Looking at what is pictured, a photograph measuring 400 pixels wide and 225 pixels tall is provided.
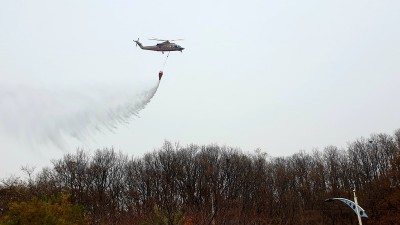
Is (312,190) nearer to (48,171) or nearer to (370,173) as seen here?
(370,173)

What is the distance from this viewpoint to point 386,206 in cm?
4491

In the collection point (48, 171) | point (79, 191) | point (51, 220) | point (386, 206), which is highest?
point (48, 171)

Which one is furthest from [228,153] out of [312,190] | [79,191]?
[79,191]

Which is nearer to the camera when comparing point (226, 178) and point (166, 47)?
point (166, 47)

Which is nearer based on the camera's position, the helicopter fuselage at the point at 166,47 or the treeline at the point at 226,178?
the helicopter fuselage at the point at 166,47

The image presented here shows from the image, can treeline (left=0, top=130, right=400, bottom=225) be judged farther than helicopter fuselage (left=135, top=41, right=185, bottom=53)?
Yes

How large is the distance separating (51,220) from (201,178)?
33.4 meters

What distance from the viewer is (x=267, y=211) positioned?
29484mm

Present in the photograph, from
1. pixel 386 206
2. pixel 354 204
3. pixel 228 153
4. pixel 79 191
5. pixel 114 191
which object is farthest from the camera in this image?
pixel 228 153

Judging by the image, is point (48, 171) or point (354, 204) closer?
point (354, 204)

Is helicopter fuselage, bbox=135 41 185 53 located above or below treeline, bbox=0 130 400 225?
above

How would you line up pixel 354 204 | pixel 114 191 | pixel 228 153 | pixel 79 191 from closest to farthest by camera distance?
pixel 354 204
pixel 79 191
pixel 114 191
pixel 228 153

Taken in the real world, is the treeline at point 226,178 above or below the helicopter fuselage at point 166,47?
below

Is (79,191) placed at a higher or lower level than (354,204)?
higher
